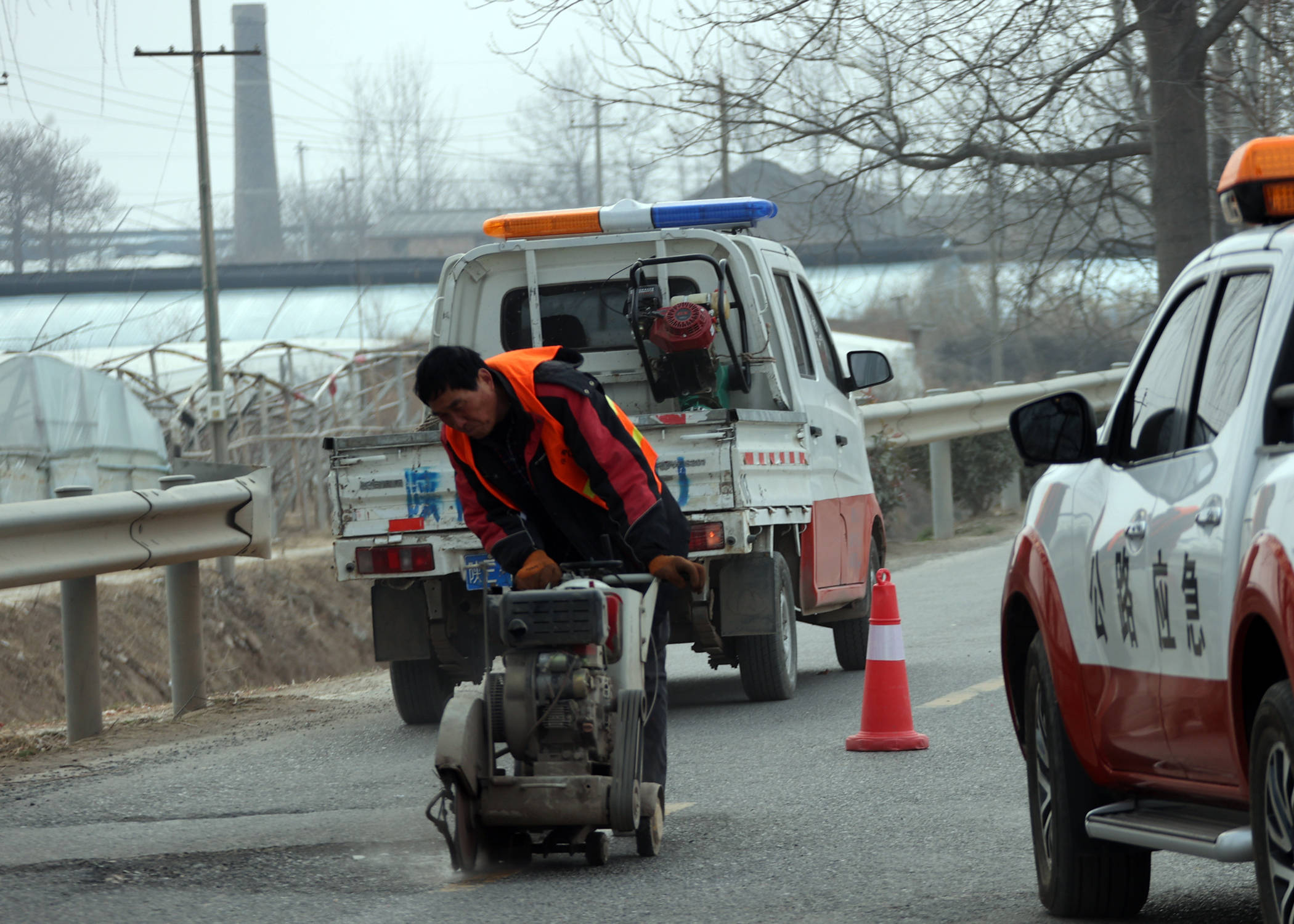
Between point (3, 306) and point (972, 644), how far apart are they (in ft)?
73.9

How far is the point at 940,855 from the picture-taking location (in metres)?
5.95

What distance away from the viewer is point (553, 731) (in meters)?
5.80

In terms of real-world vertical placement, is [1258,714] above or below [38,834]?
above

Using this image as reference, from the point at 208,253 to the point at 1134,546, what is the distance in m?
23.6

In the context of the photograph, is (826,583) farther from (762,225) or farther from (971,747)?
(762,225)

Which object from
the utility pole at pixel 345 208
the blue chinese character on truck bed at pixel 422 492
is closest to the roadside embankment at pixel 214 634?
the blue chinese character on truck bed at pixel 422 492

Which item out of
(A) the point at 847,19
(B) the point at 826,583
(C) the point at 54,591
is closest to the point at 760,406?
(B) the point at 826,583

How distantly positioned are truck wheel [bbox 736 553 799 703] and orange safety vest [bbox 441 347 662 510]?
138 inches

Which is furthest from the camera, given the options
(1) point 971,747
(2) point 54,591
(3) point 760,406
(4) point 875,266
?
(4) point 875,266

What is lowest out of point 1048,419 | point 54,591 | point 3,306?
point 54,591

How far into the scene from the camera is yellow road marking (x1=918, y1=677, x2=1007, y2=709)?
372 inches

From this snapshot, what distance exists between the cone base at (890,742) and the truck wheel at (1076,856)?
2987 mm

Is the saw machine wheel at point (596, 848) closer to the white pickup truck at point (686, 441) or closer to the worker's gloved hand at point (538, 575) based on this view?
the worker's gloved hand at point (538, 575)

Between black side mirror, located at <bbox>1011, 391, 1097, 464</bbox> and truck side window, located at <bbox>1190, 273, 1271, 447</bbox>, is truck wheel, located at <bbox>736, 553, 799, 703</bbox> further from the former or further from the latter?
truck side window, located at <bbox>1190, 273, 1271, 447</bbox>
